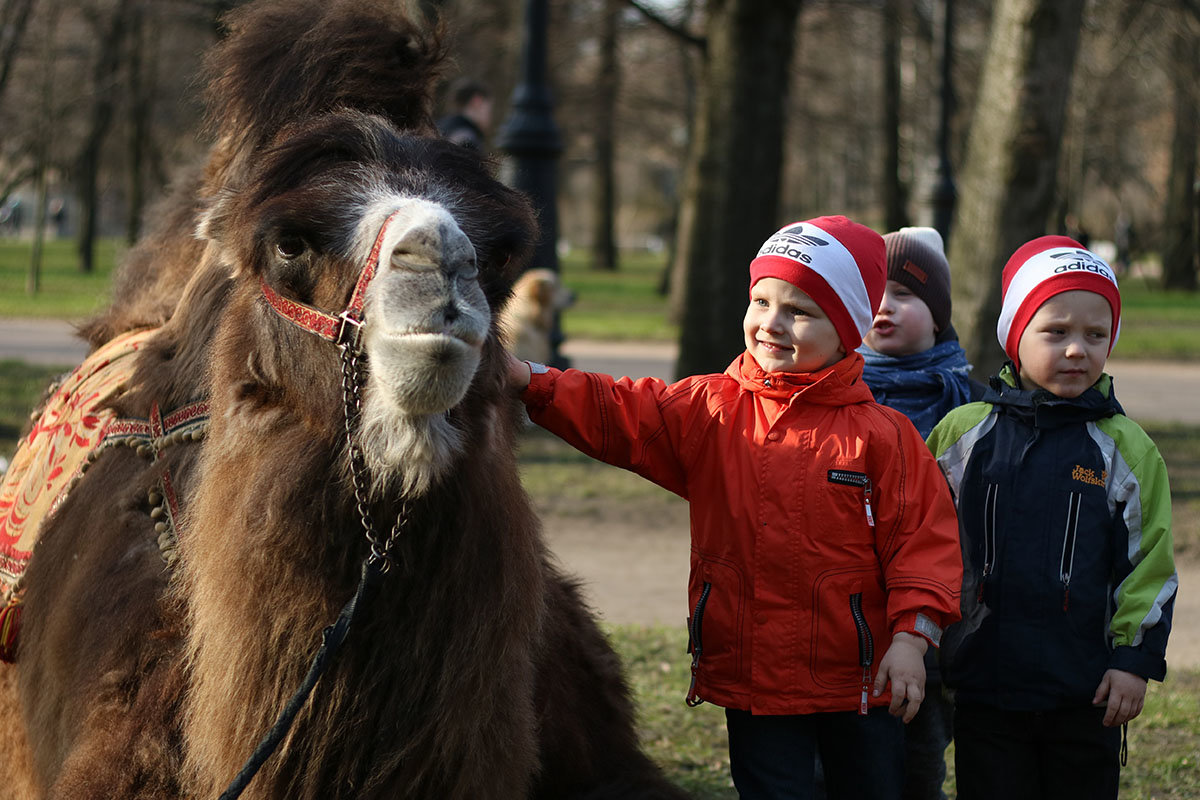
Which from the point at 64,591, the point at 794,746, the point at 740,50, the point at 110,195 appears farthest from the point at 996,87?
the point at 110,195

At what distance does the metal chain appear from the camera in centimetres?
221

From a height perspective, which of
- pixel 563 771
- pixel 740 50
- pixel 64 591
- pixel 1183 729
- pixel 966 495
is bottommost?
pixel 1183 729

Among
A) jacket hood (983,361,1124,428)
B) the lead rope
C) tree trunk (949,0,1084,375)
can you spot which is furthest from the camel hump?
tree trunk (949,0,1084,375)

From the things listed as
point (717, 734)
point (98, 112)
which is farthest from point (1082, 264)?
point (98, 112)

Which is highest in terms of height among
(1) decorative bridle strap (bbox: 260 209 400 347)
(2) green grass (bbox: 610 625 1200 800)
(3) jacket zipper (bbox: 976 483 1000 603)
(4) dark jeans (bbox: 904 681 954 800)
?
(1) decorative bridle strap (bbox: 260 209 400 347)

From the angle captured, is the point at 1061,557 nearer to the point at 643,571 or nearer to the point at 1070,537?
the point at 1070,537

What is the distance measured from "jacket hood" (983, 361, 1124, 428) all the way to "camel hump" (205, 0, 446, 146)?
1.52 meters

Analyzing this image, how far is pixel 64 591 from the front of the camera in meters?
2.97

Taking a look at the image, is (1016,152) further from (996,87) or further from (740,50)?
(740,50)

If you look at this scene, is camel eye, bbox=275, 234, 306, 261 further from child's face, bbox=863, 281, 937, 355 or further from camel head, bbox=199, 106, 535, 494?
child's face, bbox=863, 281, 937, 355

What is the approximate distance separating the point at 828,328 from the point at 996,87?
606cm

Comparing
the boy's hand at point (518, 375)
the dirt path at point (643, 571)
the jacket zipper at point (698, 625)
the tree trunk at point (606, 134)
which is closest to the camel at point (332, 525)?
the boy's hand at point (518, 375)

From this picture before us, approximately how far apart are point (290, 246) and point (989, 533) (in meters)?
1.78

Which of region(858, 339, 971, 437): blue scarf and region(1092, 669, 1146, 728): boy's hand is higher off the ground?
region(858, 339, 971, 437): blue scarf
